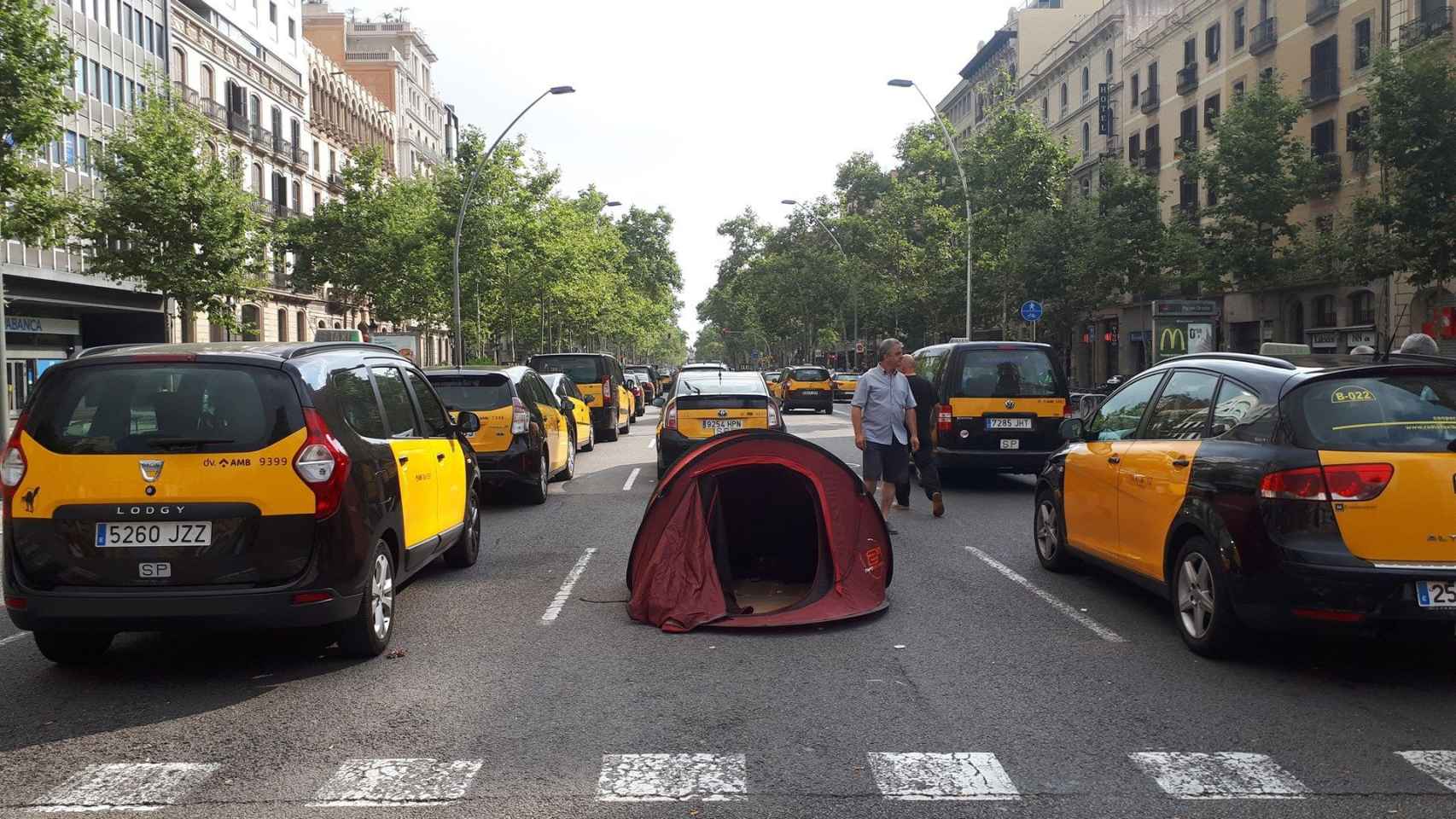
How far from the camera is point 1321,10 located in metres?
34.8

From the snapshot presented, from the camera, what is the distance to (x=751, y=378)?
52.4 feet

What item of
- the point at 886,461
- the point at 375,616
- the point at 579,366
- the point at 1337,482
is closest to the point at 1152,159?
the point at 579,366

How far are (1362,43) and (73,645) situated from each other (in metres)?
35.4

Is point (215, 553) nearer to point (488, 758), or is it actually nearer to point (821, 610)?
point (488, 758)

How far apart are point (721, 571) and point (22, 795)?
14.0ft

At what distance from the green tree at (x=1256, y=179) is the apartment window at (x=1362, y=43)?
2.32m

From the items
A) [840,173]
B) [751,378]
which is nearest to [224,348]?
[751,378]

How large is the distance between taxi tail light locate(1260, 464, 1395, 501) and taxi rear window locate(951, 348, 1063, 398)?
8796 mm

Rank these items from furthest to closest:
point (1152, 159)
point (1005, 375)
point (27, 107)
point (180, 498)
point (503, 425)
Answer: point (1152, 159)
point (27, 107)
point (1005, 375)
point (503, 425)
point (180, 498)

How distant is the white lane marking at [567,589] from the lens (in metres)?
7.71

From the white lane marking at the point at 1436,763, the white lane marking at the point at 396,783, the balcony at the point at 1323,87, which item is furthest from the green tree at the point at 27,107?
the balcony at the point at 1323,87

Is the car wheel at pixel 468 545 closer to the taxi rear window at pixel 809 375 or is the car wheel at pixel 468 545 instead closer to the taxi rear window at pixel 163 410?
the taxi rear window at pixel 163 410

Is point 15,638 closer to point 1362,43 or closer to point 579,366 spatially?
point 579,366

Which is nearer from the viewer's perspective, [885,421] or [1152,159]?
[885,421]
